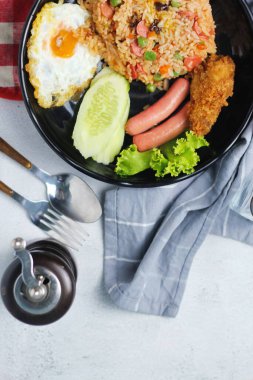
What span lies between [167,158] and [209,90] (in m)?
0.31

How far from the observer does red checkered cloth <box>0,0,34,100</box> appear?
2234 mm

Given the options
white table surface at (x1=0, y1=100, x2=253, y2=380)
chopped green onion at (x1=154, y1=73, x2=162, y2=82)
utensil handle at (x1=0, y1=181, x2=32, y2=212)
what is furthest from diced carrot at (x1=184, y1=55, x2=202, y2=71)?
utensil handle at (x1=0, y1=181, x2=32, y2=212)

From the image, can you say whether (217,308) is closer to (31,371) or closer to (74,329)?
(74,329)

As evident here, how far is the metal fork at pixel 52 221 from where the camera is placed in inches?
92.6

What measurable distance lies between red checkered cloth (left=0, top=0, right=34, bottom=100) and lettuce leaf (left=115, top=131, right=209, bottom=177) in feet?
1.72

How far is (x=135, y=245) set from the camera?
7.93 feet

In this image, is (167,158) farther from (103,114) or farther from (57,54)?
(57,54)

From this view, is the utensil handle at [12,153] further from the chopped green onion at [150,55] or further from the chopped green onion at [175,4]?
the chopped green onion at [175,4]

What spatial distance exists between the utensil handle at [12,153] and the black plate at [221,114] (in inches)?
6.9

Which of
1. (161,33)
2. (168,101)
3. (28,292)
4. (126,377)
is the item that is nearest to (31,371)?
(126,377)

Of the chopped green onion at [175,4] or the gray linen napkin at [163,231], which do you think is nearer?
the chopped green onion at [175,4]

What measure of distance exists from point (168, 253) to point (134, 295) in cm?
24

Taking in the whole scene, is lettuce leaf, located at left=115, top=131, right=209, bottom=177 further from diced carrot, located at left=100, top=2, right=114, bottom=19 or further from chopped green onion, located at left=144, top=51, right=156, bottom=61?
diced carrot, located at left=100, top=2, right=114, bottom=19

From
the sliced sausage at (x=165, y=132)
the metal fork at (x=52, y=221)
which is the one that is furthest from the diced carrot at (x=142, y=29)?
the metal fork at (x=52, y=221)
